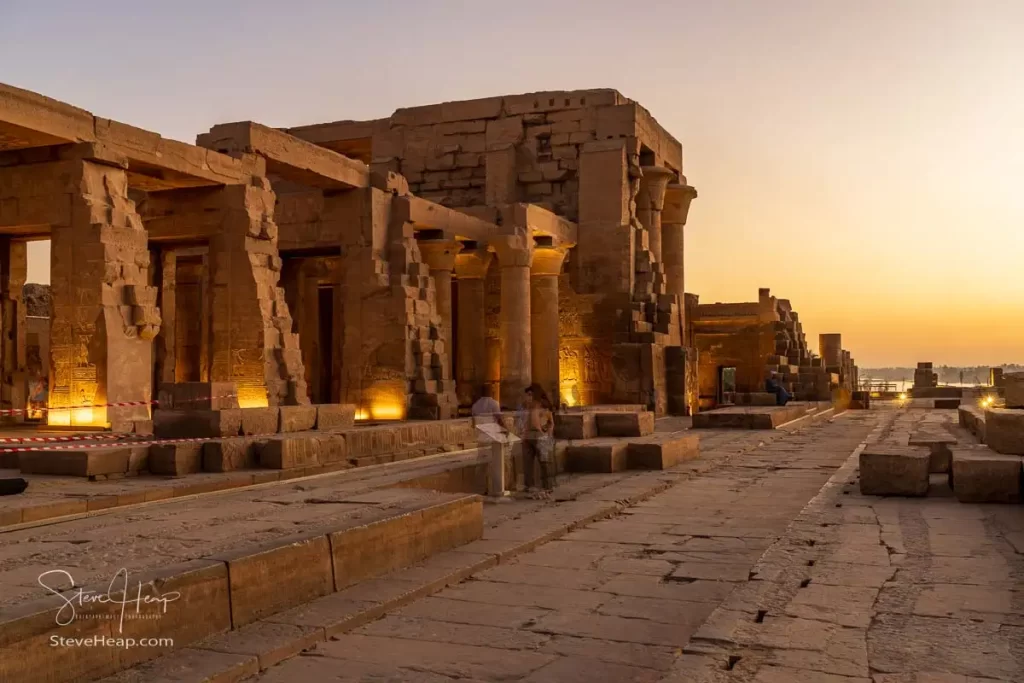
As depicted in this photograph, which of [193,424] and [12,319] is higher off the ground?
[12,319]

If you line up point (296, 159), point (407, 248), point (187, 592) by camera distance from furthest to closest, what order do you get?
point (407, 248), point (296, 159), point (187, 592)

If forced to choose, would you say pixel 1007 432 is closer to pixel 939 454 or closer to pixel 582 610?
pixel 939 454

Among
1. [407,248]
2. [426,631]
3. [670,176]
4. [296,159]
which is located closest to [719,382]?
[670,176]

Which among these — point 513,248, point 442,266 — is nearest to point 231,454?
point 442,266

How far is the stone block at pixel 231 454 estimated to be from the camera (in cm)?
925


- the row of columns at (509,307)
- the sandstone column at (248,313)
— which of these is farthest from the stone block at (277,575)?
the row of columns at (509,307)

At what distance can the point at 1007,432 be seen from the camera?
29.8 feet

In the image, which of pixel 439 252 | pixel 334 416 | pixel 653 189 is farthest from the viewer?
pixel 653 189

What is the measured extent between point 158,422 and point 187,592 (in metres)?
6.85

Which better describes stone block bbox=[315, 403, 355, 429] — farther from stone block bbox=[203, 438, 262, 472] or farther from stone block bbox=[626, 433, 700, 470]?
stone block bbox=[626, 433, 700, 470]

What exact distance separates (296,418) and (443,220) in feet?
25.4

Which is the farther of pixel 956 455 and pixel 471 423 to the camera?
pixel 471 423

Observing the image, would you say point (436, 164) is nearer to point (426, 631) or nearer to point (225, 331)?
point (225, 331)

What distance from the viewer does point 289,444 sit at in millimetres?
9594
